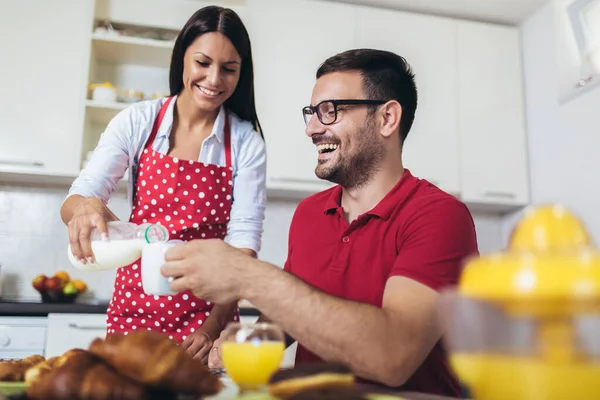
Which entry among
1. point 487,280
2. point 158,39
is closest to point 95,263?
point 487,280

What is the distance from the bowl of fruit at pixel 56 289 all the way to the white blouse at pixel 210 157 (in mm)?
1184

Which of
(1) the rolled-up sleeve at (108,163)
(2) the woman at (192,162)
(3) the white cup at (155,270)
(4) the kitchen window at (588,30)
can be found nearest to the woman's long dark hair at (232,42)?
(2) the woman at (192,162)

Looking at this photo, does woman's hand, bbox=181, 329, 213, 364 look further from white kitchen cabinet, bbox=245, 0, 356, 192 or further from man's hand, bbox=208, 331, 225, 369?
white kitchen cabinet, bbox=245, 0, 356, 192

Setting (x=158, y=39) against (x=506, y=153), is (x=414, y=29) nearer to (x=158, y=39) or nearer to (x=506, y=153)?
(x=506, y=153)

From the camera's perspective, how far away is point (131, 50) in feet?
9.45

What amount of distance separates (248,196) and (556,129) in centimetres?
206

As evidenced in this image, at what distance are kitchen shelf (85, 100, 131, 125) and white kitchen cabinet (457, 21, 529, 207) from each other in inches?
68.2

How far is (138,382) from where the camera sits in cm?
59

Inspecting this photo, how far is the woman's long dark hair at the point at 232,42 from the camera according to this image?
148 cm

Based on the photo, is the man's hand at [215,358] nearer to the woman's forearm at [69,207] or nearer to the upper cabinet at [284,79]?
the woman's forearm at [69,207]

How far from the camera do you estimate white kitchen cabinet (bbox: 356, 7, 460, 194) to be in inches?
119

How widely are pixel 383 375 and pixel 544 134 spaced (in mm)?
2551

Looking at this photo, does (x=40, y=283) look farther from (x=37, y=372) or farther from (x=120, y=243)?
(x=37, y=372)

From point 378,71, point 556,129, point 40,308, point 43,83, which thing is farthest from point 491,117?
point 40,308
